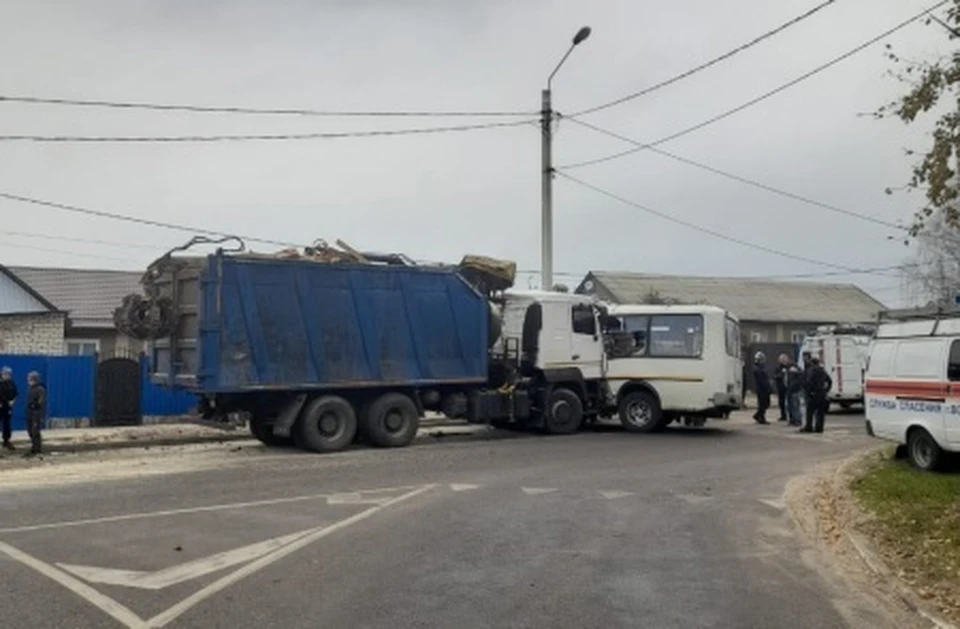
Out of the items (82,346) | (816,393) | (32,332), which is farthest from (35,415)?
(82,346)

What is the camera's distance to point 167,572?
24.2ft

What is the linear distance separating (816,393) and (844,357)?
26.1 ft

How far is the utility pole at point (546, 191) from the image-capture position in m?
24.7

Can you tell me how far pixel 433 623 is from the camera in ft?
19.9

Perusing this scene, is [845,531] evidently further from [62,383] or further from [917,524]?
[62,383]

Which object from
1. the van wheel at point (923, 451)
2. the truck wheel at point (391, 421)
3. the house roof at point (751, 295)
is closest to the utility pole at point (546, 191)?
the truck wheel at point (391, 421)

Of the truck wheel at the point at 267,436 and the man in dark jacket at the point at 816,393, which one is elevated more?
the man in dark jacket at the point at 816,393

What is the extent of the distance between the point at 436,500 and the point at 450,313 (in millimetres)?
7375

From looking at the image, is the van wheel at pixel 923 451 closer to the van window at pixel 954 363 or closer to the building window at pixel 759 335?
the van window at pixel 954 363

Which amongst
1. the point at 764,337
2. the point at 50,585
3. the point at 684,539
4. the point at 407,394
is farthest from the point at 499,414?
the point at 764,337

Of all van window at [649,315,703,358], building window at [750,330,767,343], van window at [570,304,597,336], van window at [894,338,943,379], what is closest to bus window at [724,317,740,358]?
van window at [649,315,703,358]

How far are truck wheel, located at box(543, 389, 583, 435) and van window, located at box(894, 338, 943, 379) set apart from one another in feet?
25.0

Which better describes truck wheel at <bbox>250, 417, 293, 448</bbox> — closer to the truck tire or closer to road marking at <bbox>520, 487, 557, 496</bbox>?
the truck tire

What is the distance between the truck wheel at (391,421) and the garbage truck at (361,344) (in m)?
0.02
